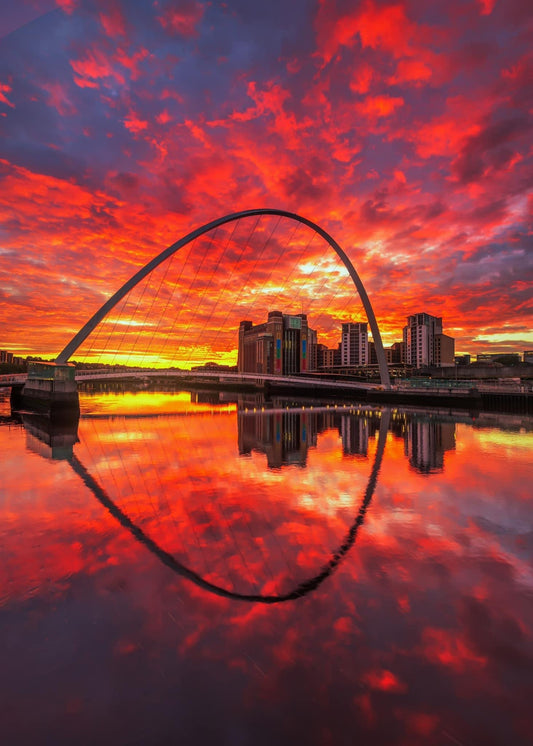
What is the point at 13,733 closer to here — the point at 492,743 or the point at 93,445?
the point at 492,743

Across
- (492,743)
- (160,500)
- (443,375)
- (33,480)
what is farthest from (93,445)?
(443,375)

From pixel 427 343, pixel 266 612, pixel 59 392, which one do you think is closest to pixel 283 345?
pixel 427 343

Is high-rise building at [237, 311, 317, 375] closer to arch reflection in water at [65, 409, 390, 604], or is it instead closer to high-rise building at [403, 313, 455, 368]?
high-rise building at [403, 313, 455, 368]

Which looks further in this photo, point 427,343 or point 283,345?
point 283,345

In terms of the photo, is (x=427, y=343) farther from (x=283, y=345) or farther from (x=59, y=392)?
(x=59, y=392)

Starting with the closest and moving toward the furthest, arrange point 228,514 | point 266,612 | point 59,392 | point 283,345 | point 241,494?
point 266,612
point 228,514
point 241,494
point 59,392
point 283,345

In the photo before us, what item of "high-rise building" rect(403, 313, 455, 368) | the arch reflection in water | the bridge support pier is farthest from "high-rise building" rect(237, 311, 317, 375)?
the arch reflection in water

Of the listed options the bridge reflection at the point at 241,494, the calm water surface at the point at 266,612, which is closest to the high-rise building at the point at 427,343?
the bridge reflection at the point at 241,494
